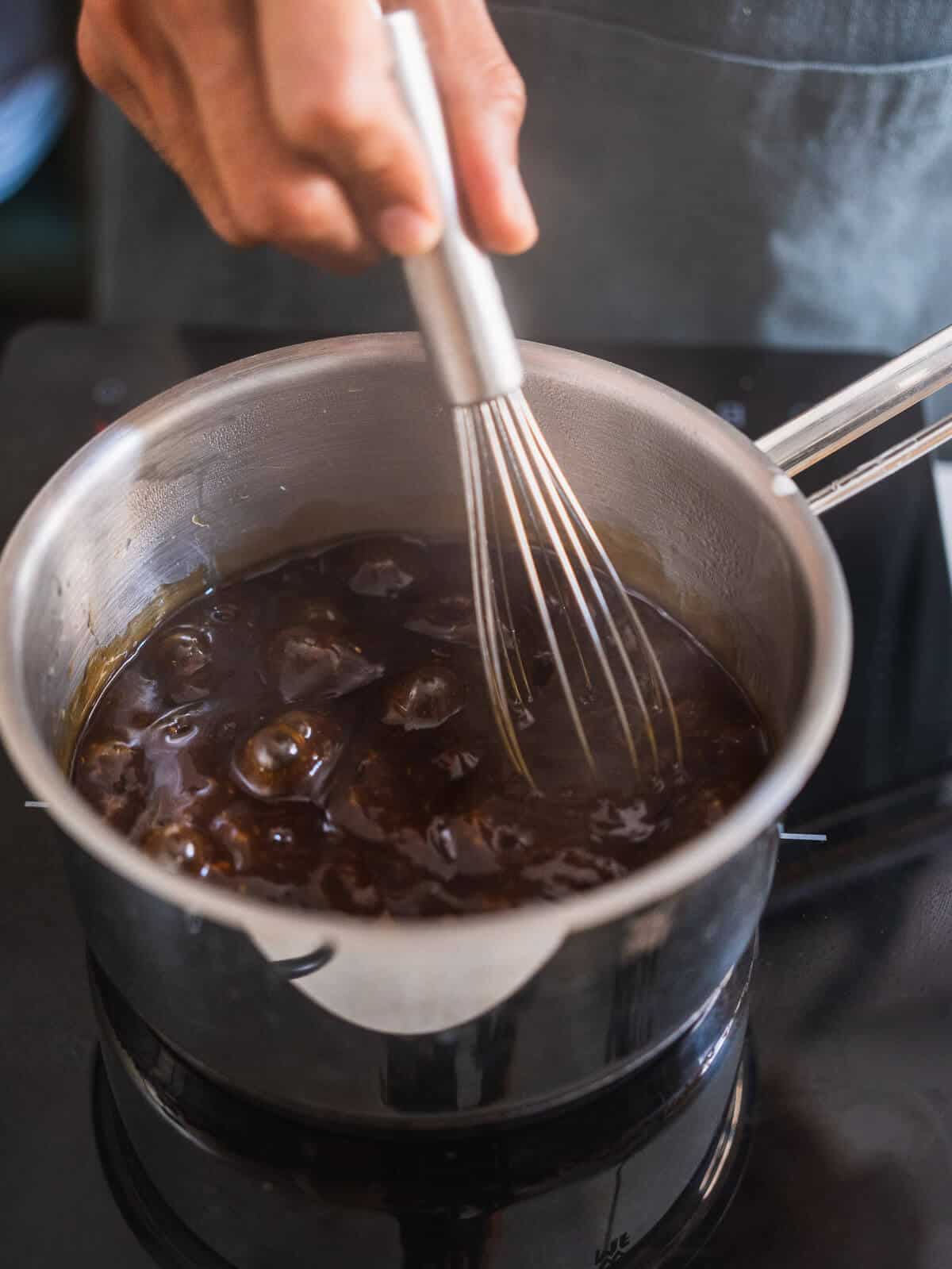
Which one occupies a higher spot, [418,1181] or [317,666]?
[317,666]

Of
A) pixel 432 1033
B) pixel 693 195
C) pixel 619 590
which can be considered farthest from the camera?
pixel 693 195

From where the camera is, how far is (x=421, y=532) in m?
0.93

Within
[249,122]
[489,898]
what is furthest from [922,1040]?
[249,122]

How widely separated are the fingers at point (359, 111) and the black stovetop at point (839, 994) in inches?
18.8

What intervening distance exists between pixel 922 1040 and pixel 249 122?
2.14 ft

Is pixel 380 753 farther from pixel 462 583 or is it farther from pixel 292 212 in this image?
pixel 292 212

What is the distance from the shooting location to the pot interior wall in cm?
71

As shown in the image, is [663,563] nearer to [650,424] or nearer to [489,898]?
[650,424]

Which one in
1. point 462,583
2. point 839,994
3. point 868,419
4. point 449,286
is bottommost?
point 839,994

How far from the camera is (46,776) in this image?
1.78ft

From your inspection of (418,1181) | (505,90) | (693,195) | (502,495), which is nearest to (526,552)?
(502,495)

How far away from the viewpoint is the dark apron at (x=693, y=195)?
111 centimetres

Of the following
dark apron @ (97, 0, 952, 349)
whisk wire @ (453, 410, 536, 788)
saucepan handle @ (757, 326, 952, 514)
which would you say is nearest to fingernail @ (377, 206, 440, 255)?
whisk wire @ (453, 410, 536, 788)

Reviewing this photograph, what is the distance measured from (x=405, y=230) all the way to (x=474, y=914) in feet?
1.11
